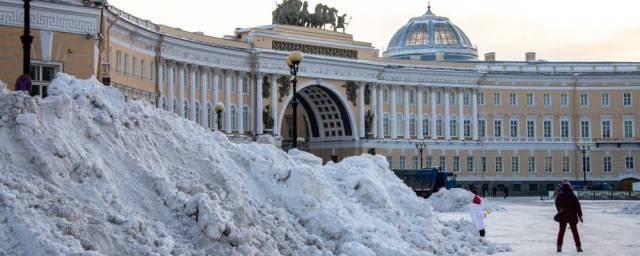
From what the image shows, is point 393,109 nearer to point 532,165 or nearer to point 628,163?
point 532,165

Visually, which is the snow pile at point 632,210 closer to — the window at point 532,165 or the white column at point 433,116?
the white column at point 433,116

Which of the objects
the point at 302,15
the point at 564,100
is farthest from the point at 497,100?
the point at 302,15

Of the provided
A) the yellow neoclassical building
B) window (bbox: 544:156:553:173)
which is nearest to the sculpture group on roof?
the yellow neoclassical building

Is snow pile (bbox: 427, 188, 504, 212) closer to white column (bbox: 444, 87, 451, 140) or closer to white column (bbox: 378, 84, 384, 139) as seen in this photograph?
white column (bbox: 378, 84, 384, 139)

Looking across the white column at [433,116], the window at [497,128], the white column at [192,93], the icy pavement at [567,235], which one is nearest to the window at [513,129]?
the window at [497,128]

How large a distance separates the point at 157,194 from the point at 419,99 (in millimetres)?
68447

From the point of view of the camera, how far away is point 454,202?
162ft

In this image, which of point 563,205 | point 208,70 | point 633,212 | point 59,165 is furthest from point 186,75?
point 59,165

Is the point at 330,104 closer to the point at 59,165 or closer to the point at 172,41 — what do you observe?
the point at 172,41

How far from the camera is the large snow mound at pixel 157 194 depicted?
13.9 m

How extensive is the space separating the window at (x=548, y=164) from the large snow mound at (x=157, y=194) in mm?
67111

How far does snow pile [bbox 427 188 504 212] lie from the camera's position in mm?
48562

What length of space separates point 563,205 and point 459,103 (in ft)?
210

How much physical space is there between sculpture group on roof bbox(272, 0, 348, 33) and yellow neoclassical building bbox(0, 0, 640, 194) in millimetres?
1083
